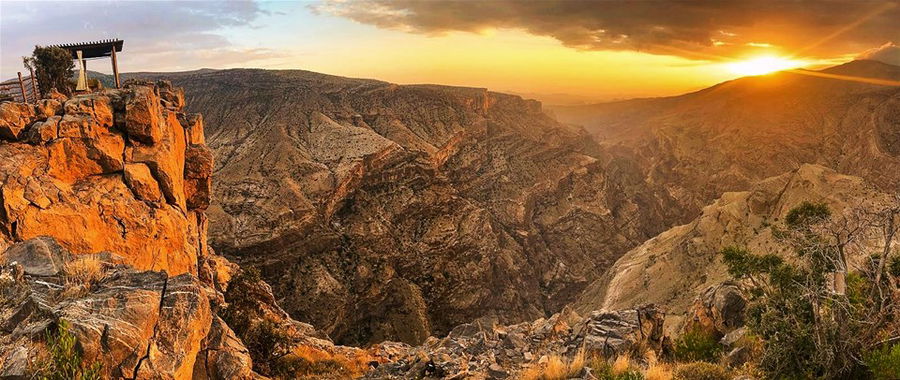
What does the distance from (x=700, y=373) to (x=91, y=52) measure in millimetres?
32625

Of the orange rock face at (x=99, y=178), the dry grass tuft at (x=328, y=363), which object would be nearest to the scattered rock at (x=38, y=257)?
the orange rock face at (x=99, y=178)

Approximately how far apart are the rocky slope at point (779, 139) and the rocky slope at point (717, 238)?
175 feet

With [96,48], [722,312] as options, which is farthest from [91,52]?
[722,312]

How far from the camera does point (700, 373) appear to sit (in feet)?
39.9

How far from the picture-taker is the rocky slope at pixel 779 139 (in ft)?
361

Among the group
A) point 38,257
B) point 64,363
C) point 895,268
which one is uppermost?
point 38,257

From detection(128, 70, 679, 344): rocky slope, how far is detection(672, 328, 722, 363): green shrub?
41.4m

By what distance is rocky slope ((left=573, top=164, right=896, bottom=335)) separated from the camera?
158ft

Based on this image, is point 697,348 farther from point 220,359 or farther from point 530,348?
point 220,359

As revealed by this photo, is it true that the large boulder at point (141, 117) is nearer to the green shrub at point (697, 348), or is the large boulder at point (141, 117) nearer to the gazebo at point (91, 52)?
the gazebo at point (91, 52)

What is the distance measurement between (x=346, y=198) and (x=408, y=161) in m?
12.5

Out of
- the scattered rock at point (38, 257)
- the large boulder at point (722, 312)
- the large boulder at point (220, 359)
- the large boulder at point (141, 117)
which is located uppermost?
the large boulder at point (141, 117)

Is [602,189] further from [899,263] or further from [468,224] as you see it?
[899,263]

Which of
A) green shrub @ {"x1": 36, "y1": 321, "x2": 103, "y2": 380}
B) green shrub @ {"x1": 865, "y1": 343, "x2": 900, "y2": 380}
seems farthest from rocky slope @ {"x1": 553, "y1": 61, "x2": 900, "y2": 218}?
green shrub @ {"x1": 36, "y1": 321, "x2": 103, "y2": 380}
